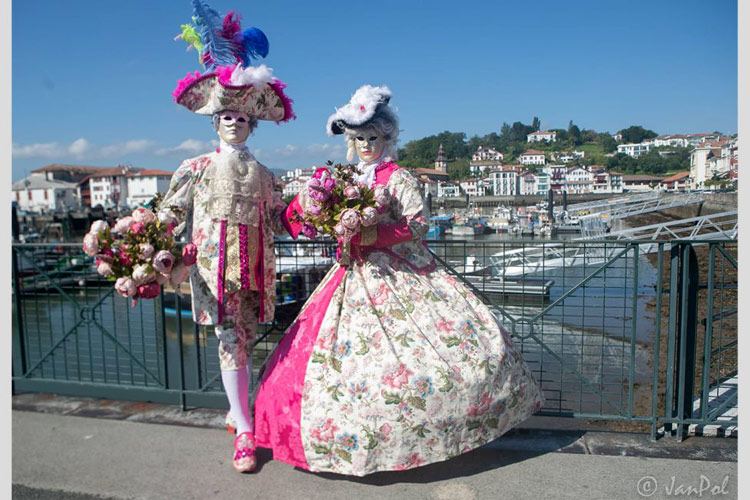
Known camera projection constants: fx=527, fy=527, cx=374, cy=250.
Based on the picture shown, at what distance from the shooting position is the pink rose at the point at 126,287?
2.13 metres

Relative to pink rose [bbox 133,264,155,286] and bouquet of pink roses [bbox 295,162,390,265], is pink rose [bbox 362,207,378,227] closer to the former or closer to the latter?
bouquet of pink roses [bbox 295,162,390,265]

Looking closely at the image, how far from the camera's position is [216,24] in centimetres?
240

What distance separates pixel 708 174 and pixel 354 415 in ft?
9.32

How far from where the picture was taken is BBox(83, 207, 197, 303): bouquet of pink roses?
2.15 metres

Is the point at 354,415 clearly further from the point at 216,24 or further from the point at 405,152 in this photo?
the point at 216,24

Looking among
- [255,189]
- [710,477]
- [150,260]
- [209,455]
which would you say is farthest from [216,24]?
[710,477]

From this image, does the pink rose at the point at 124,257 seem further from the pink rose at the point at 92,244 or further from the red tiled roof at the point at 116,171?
the red tiled roof at the point at 116,171

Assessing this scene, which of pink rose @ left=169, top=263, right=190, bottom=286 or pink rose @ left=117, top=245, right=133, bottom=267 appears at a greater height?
pink rose @ left=117, top=245, right=133, bottom=267

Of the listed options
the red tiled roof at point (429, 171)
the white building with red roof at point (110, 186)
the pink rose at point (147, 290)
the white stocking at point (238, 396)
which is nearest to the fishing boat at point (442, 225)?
the red tiled roof at point (429, 171)

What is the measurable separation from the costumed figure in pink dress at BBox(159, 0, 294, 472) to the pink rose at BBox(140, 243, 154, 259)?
0.71 feet

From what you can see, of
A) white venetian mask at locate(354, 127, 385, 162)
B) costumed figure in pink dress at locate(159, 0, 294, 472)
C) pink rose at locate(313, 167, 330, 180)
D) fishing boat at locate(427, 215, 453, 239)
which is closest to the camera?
pink rose at locate(313, 167, 330, 180)

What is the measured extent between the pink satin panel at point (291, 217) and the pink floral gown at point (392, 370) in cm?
5

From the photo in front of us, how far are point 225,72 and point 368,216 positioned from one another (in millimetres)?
928

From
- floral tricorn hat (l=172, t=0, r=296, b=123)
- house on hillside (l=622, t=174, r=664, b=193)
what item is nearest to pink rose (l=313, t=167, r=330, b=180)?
floral tricorn hat (l=172, t=0, r=296, b=123)
